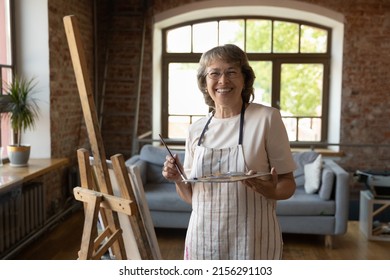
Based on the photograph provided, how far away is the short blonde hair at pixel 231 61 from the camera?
156cm

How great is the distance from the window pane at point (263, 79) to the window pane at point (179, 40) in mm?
937

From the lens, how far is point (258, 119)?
5.11 feet

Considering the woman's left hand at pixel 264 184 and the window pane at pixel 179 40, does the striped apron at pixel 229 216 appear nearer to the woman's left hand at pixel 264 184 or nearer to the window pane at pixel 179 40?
the woman's left hand at pixel 264 184

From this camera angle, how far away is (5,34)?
4328mm

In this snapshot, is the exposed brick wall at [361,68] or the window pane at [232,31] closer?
the exposed brick wall at [361,68]

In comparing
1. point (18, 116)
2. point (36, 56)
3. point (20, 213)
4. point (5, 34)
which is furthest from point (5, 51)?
point (20, 213)

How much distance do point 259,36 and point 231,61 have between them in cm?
502

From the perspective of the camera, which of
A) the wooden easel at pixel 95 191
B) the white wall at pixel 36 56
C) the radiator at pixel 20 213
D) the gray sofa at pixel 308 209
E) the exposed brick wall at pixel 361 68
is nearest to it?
the wooden easel at pixel 95 191

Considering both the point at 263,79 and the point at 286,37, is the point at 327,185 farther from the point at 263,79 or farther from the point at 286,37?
the point at 286,37

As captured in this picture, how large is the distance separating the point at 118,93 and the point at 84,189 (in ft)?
14.0

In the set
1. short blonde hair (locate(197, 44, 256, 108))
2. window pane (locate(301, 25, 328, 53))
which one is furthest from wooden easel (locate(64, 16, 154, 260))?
window pane (locate(301, 25, 328, 53))

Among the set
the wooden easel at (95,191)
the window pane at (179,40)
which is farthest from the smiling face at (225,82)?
the window pane at (179,40)

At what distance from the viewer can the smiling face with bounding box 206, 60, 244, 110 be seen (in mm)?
1557
